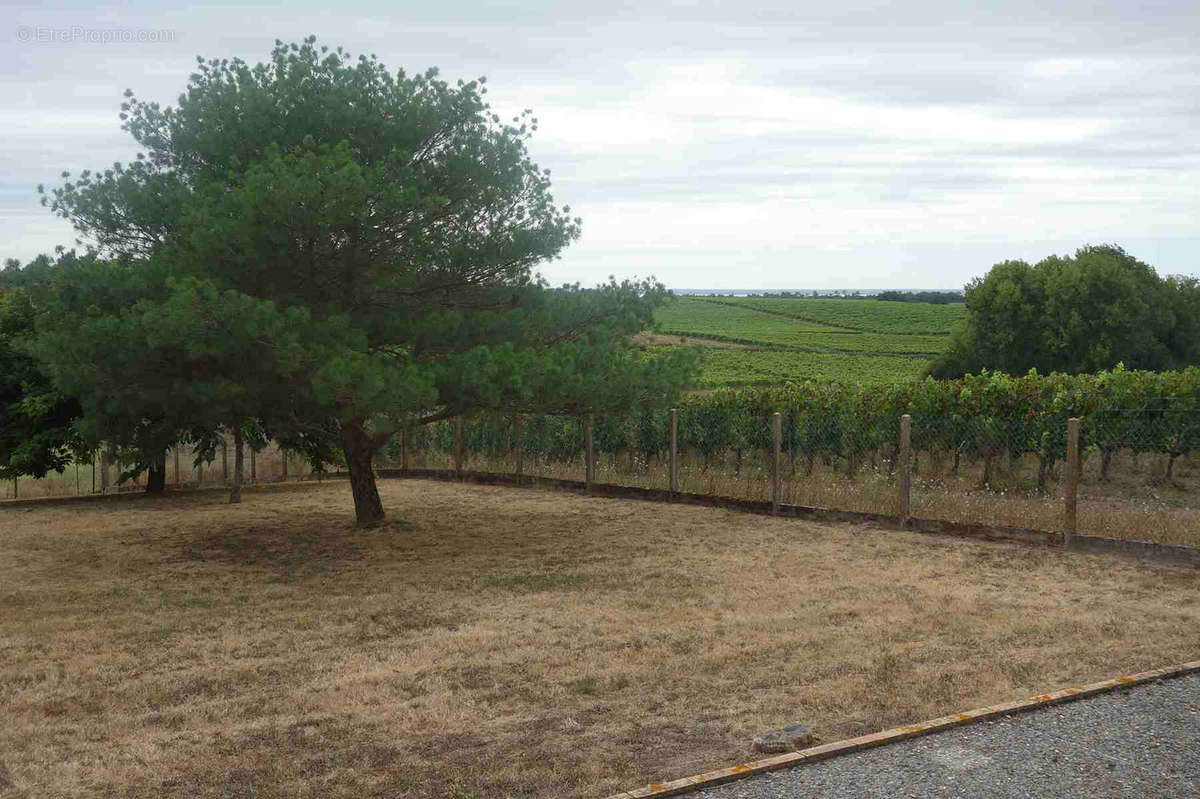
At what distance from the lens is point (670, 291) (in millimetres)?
15406

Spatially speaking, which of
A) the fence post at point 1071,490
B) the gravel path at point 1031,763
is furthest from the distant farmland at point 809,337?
the gravel path at point 1031,763

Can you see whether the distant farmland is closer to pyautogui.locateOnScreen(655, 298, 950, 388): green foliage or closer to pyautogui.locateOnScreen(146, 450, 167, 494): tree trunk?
pyautogui.locateOnScreen(655, 298, 950, 388): green foliage

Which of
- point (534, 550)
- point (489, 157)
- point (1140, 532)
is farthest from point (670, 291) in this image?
point (1140, 532)

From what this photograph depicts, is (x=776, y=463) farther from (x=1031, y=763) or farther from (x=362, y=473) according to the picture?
(x=1031, y=763)

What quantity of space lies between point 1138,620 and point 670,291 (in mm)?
→ 8097

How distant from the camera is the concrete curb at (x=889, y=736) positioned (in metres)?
5.00

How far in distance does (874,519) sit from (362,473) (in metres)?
6.97

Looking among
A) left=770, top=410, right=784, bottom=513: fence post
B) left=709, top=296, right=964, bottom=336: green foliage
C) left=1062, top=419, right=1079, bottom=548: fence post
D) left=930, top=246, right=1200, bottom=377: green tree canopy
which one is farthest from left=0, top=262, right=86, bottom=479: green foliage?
left=709, top=296, right=964, bottom=336: green foliage

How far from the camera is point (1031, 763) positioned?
5.26 m

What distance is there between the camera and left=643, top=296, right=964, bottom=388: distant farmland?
2147 inches

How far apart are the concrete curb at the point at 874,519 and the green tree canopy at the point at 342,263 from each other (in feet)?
9.62

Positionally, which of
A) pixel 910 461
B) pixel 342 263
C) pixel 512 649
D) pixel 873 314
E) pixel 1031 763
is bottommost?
pixel 512 649

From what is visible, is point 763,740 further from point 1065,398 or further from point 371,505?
point 1065,398

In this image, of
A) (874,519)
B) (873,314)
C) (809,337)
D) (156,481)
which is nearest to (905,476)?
(874,519)
